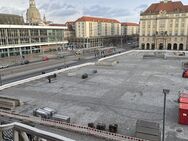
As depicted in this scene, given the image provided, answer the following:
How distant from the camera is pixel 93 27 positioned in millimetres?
151375

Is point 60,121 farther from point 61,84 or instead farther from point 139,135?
point 61,84

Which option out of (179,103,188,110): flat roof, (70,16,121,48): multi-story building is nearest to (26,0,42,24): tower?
(70,16,121,48): multi-story building

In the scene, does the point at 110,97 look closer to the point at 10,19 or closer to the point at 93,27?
the point at 10,19

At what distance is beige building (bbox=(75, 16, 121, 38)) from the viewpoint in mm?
145750

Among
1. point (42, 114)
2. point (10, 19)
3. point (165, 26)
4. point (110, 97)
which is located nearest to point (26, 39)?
point (10, 19)

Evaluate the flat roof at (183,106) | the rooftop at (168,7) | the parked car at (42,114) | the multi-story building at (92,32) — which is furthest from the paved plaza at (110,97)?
the multi-story building at (92,32)

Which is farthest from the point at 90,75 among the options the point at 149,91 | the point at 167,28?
the point at 167,28

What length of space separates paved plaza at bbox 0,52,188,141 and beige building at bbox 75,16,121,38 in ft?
331

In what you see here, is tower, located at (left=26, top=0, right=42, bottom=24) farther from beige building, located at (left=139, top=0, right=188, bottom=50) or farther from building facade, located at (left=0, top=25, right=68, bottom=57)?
beige building, located at (left=139, top=0, right=188, bottom=50)

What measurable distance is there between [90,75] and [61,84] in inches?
405

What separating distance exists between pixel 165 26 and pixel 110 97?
9886 cm

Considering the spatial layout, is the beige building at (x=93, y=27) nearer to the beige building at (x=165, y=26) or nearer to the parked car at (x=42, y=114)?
the beige building at (x=165, y=26)

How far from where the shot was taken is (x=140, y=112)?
27047mm

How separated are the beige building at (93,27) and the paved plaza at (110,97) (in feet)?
331
